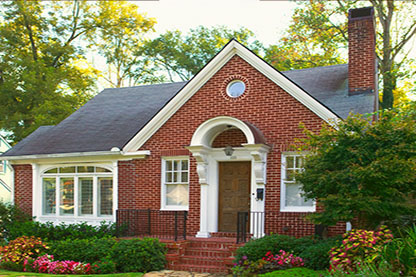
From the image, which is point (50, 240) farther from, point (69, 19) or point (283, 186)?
point (69, 19)

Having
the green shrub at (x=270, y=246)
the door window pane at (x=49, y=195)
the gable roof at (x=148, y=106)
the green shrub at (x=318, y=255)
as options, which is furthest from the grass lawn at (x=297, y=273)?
the door window pane at (x=49, y=195)

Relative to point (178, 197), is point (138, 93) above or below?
above

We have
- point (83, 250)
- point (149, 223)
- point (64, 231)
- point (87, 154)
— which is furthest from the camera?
point (87, 154)

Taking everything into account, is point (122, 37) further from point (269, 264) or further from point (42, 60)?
point (269, 264)

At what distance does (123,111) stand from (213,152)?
547cm

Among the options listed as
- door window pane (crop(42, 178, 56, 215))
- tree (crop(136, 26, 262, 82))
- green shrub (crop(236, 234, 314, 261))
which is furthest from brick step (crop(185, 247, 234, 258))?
tree (crop(136, 26, 262, 82))

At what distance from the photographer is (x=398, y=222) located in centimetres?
1003

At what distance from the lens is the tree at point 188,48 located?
1347 inches

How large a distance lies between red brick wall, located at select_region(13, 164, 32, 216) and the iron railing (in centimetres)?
444

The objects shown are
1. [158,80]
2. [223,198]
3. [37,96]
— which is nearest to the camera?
[223,198]

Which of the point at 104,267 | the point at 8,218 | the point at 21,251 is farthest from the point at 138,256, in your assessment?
the point at 8,218

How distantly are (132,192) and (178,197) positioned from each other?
154cm

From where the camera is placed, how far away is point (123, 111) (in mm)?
17500

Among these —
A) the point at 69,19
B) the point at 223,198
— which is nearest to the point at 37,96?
the point at 69,19
